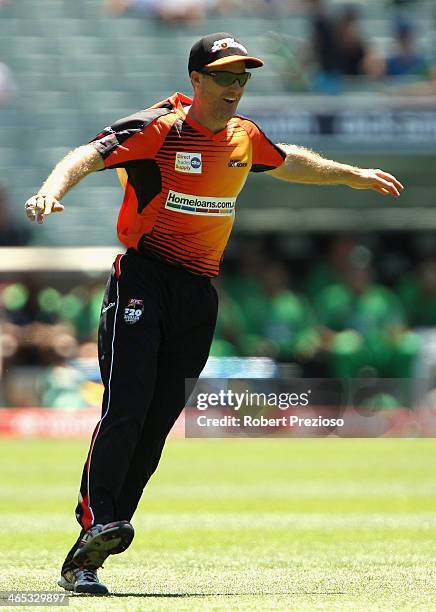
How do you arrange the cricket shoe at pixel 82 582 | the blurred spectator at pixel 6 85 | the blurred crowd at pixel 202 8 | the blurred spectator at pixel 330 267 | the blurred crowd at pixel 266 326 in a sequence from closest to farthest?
the cricket shoe at pixel 82 582, the blurred crowd at pixel 266 326, the blurred spectator at pixel 330 267, the blurred spectator at pixel 6 85, the blurred crowd at pixel 202 8

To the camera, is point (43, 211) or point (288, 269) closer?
point (43, 211)

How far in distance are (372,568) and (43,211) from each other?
245 centimetres

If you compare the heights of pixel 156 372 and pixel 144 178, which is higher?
pixel 144 178

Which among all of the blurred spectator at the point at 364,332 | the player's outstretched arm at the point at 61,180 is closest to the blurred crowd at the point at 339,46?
the blurred spectator at the point at 364,332

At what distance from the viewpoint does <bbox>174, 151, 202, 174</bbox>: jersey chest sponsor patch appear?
5781 millimetres

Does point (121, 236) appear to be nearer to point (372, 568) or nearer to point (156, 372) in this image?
point (156, 372)

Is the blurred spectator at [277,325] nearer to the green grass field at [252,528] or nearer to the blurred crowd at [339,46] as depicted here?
the green grass field at [252,528]

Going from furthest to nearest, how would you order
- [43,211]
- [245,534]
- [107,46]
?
[107,46]
[245,534]
[43,211]

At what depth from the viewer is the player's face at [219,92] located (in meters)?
5.71

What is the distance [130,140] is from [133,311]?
0.71m

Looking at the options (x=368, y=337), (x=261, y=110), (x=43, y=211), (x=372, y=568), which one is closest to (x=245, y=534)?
(x=372, y=568)

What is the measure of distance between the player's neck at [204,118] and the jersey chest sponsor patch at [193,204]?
0.99 ft

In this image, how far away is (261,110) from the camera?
17672 mm

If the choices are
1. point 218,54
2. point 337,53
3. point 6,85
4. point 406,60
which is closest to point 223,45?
point 218,54
